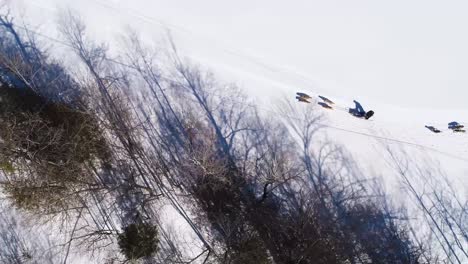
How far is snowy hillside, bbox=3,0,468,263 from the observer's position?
33.6 feet

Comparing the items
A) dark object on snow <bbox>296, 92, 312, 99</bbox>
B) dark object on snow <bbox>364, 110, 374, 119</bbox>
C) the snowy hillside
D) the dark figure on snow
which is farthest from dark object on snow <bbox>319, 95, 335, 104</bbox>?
dark object on snow <bbox>364, 110, 374, 119</bbox>

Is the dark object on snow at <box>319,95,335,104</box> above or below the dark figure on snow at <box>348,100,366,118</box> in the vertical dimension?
above

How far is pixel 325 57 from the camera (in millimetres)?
10336

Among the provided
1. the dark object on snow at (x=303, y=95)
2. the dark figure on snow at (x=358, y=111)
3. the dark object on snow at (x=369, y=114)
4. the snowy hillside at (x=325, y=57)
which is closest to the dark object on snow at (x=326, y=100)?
the snowy hillside at (x=325, y=57)

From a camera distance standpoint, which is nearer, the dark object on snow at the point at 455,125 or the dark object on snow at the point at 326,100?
the dark object on snow at the point at 455,125

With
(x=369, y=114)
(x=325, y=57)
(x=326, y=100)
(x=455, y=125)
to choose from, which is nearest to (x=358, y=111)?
(x=369, y=114)

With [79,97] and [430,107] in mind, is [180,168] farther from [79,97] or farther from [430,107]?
[430,107]

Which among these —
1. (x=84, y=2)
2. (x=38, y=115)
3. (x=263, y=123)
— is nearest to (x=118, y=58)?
(x=84, y=2)

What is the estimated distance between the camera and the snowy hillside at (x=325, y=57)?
33.6 feet

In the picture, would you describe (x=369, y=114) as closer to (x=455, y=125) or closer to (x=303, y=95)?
(x=303, y=95)

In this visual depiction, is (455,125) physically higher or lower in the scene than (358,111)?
lower

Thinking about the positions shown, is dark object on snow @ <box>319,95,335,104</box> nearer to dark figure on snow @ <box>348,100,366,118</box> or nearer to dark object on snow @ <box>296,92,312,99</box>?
dark object on snow @ <box>296,92,312,99</box>

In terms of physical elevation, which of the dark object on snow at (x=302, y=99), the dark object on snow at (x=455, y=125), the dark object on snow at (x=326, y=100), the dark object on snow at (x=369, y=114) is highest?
the dark object on snow at (x=302, y=99)

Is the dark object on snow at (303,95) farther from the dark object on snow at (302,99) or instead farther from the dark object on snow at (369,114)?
the dark object on snow at (369,114)
